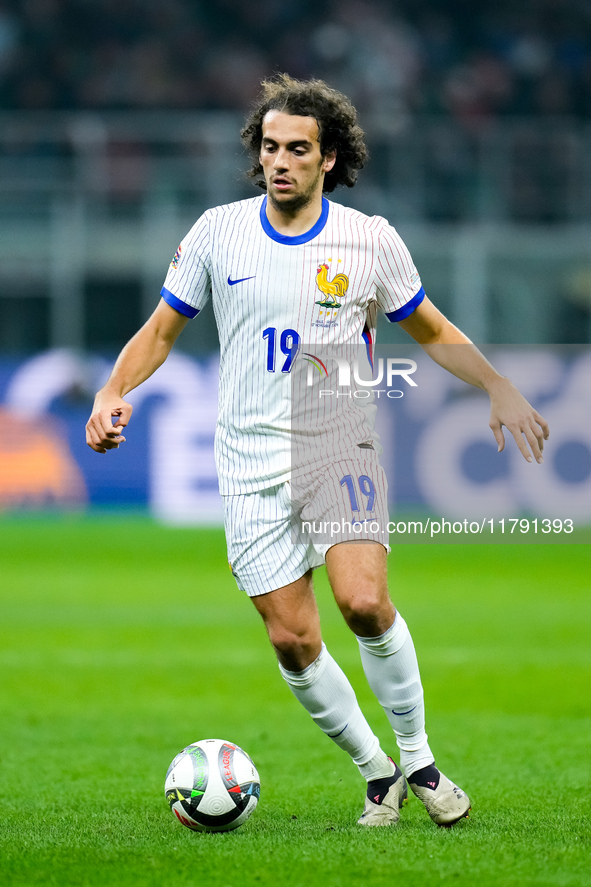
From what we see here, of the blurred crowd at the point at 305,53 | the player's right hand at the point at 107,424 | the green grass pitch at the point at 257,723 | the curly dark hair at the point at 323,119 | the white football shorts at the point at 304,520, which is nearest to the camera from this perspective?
the green grass pitch at the point at 257,723

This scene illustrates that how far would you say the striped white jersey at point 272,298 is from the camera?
408cm

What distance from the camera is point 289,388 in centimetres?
411

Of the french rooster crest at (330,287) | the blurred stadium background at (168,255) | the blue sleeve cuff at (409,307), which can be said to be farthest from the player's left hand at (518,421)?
the blurred stadium background at (168,255)

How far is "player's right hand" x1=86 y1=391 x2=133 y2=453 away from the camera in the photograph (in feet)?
12.7

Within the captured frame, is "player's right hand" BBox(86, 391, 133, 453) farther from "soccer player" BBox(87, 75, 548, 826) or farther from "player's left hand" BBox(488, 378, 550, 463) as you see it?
"player's left hand" BBox(488, 378, 550, 463)

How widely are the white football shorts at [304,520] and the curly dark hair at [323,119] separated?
3.33 ft

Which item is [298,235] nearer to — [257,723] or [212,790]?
[212,790]

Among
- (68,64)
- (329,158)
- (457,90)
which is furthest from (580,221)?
(329,158)

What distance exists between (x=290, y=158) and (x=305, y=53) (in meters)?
17.5

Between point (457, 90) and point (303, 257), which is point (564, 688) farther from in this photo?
point (457, 90)

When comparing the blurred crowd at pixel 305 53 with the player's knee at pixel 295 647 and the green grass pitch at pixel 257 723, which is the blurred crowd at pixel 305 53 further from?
the player's knee at pixel 295 647

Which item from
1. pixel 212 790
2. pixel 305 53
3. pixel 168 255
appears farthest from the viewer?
pixel 305 53

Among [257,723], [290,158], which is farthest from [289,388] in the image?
[257,723]

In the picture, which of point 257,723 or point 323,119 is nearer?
point 323,119
